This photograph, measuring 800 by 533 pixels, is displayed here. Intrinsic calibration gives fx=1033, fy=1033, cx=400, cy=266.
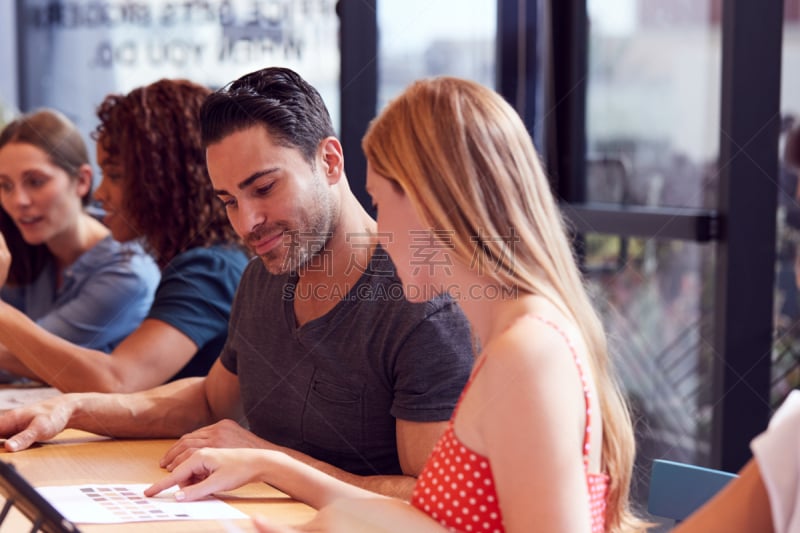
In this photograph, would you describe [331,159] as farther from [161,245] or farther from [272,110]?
[161,245]

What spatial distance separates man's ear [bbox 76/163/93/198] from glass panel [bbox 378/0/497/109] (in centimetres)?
88

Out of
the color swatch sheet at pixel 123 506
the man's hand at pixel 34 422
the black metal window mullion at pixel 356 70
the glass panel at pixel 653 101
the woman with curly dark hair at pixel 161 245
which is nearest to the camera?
the color swatch sheet at pixel 123 506

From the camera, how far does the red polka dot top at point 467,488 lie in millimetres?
1158

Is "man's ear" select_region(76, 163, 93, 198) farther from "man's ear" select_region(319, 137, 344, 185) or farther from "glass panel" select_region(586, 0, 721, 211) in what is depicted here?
"glass panel" select_region(586, 0, 721, 211)

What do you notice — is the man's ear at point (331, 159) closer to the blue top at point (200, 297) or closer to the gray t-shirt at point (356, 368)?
the gray t-shirt at point (356, 368)

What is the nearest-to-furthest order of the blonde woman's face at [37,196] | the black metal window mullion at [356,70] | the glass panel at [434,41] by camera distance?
the black metal window mullion at [356,70] → the blonde woman's face at [37,196] → the glass panel at [434,41]

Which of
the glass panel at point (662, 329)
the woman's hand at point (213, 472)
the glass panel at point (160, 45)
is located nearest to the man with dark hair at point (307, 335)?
the woman's hand at point (213, 472)

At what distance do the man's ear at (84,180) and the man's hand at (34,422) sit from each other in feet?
3.84

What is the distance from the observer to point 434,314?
162 centimetres

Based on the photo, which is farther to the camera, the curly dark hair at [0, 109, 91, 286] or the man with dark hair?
the curly dark hair at [0, 109, 91, 286]

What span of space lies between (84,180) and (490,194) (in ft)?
6.37

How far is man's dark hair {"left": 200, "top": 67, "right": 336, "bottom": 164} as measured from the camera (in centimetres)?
176

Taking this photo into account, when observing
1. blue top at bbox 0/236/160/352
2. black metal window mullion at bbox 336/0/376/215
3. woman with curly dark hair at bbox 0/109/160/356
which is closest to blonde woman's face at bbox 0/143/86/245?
woman with curly dark hair at bbox 0/109/160/356

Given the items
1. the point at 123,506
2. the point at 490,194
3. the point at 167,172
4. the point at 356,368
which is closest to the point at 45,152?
the point at 167,172
